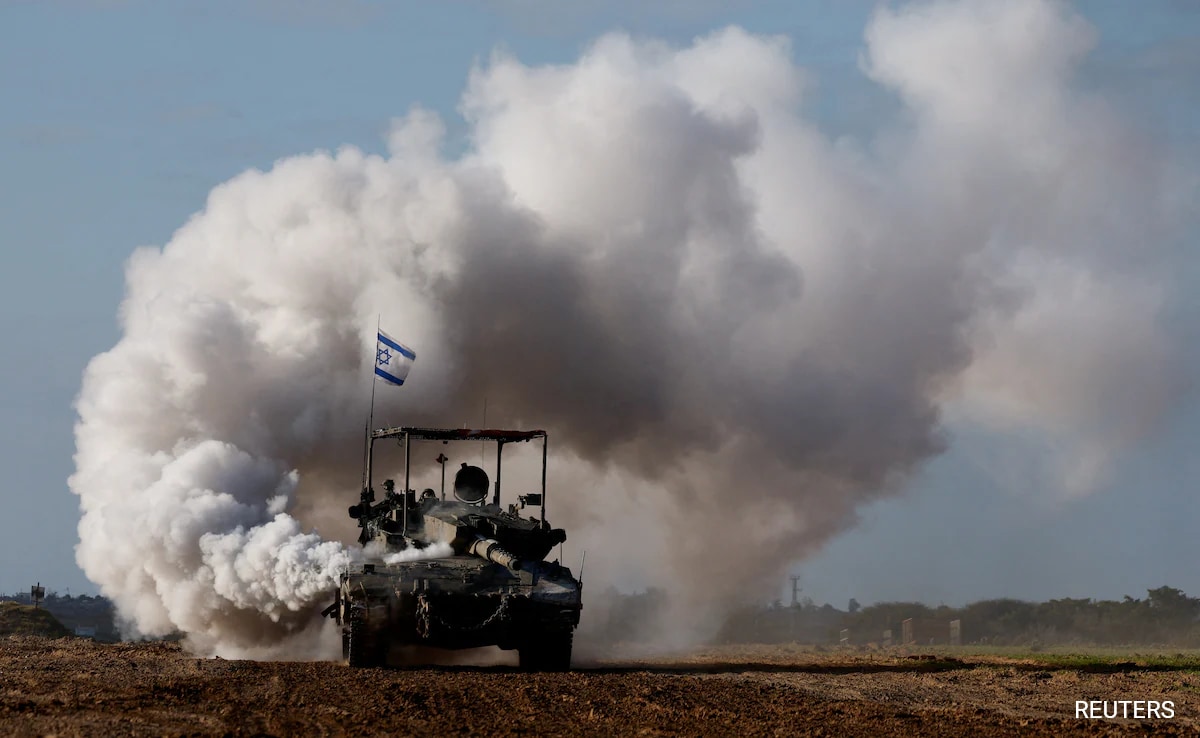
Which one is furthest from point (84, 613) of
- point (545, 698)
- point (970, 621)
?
point (545, 698)

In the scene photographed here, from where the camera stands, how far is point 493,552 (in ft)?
106

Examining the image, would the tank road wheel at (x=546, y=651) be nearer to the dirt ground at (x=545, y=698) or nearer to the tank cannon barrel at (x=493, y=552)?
the dirt ground at (x=545, y=698)

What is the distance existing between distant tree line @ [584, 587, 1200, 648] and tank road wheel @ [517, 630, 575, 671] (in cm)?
1767

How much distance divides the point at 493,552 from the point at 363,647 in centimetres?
335

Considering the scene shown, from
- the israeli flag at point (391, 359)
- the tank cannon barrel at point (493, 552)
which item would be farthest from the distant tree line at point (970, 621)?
the tank cannon barrel at point (493, 552)

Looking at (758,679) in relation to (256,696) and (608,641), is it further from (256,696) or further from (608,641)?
(608,641)

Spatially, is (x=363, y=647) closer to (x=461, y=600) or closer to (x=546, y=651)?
(x=461, y=600)

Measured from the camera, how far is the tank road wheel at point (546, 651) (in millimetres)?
31172

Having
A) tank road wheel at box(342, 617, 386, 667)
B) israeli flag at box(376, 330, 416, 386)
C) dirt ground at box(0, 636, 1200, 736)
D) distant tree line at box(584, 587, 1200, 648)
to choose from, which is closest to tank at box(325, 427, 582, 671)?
tank road wheel at box(342, 617, 386, 667)

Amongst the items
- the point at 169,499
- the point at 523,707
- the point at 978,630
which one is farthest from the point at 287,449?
the point at 978,630

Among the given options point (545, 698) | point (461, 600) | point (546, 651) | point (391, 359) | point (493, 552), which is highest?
point (391, 359)

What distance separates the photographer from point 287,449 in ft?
142

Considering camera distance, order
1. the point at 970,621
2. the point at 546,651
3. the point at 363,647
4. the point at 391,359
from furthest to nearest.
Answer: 1. the point at 970,621
2. the point at 391,359
3. the point at 546,651
4. the point at 363,647

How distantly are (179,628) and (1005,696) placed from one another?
20023 mm
